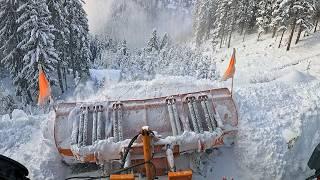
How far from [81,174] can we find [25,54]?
2062 cm

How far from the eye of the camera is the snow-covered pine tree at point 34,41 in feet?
88.7

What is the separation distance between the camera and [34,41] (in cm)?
2733

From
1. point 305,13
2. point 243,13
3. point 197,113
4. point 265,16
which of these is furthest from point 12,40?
point 243,13

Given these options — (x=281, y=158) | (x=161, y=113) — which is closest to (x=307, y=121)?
(x=281, y=158)

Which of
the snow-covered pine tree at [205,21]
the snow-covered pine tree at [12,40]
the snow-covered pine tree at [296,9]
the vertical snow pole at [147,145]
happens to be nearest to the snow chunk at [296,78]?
the vertical snow pole at [147,145]

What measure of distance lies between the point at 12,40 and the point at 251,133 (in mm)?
24223

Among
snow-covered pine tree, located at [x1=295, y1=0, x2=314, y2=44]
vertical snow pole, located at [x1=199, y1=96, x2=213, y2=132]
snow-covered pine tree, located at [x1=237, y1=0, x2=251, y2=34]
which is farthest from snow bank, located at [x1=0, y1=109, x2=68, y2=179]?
snow-covered pine tree, located at [x1=237, y1=0, x2=251, y2=34]

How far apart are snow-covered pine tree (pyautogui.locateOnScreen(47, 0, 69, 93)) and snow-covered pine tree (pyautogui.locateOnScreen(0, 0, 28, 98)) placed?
3.38 metres

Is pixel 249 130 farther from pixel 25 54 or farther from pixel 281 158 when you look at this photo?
pixel 25 54

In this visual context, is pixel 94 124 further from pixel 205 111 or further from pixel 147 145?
pixel 205 111

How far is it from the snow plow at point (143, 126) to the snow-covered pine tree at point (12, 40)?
20506 millimetres

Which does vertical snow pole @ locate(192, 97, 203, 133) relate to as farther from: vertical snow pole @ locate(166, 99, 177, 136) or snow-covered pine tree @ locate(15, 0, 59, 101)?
snow-covered pine tree @ locate(15, 0, 59, 101)

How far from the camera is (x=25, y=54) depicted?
94.4ft

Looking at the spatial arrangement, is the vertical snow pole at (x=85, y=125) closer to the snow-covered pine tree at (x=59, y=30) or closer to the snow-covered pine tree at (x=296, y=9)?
the snow-covered pine tree at (x=59, y=30)
